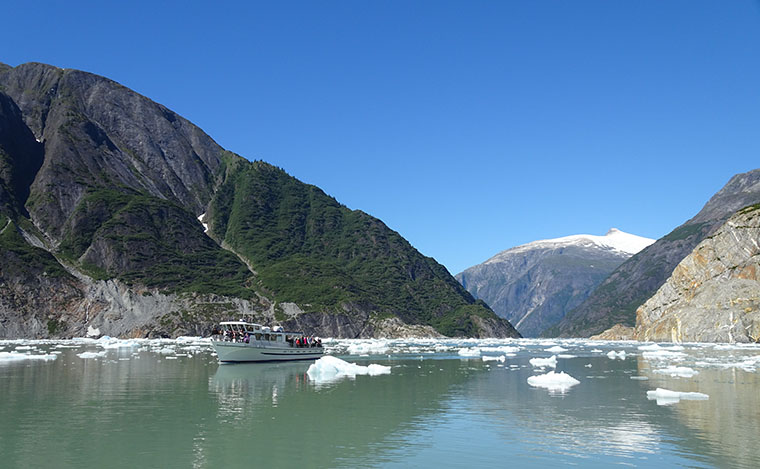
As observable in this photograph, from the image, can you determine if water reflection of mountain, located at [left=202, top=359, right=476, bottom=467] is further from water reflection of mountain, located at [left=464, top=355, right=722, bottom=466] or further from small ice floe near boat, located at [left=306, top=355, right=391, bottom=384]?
water reflection of mountain, located at [left=464, top=355, right=722, bottom=466]

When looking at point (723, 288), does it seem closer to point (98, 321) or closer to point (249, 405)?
point (249, 405)

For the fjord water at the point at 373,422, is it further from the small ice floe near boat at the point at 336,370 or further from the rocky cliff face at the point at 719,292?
the rocky cliff face at the point at 719,292

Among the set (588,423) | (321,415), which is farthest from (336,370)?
(588,423)

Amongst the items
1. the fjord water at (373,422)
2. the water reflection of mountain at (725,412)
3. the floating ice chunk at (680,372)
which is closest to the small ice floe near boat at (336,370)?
the fjord water at (373,422)

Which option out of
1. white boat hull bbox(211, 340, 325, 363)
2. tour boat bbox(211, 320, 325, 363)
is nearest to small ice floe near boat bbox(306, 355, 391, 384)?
white boat hull bbox(211, 340, 325, 363)

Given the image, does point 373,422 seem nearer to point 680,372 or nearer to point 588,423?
point 588,423

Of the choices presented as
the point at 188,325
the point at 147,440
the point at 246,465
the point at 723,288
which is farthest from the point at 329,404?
the point at 188,325
